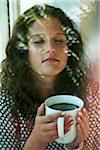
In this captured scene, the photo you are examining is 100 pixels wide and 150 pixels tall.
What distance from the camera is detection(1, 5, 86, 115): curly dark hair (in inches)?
20.8

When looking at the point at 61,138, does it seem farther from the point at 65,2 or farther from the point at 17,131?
the point at 65,2

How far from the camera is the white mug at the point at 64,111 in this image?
0.48 metres

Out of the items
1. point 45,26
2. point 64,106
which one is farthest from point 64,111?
point 45,26

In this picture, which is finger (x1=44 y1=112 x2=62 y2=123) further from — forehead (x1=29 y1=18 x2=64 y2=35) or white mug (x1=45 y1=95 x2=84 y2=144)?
forehead (x1=29 y1=18 x2=64 y2=35)

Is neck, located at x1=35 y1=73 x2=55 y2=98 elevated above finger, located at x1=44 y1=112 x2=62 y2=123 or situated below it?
above

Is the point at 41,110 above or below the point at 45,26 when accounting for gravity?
below

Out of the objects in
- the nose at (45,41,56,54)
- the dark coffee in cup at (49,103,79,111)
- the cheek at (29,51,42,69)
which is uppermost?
the nose at (45,41,56,54)

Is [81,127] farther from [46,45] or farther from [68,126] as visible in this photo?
[46,45]

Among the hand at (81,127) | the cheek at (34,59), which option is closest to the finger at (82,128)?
the hand at (81,127)

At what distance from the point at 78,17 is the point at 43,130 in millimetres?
181

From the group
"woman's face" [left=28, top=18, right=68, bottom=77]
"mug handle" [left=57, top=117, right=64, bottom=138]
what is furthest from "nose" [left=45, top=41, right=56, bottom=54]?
"mug handle" [left=57, top=117, right=64, bottom=138]

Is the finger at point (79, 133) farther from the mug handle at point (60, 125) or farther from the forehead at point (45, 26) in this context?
the forehead at point (45, 26)

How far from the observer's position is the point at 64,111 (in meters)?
0.48

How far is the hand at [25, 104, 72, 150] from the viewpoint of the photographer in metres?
0.48
